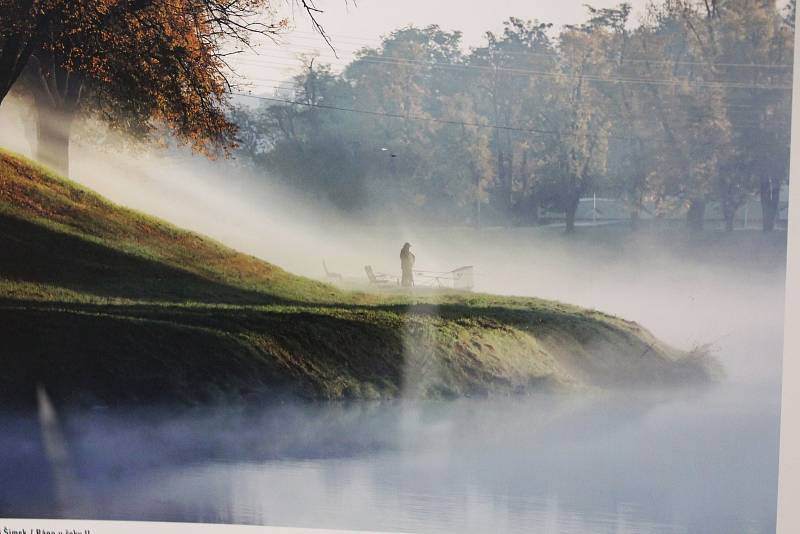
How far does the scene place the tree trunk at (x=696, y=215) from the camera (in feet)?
27.0

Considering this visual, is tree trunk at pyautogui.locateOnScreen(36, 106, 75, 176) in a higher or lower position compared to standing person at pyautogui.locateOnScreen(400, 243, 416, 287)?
higher

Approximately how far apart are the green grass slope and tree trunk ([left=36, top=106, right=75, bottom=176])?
111 mm

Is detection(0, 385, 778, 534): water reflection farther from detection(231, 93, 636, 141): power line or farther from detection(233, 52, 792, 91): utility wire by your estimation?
detection(233, 52, 792, 91): utility wire

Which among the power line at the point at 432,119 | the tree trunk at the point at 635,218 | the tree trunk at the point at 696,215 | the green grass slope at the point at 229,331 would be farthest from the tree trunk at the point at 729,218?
the green grass slope at the point at 229,331

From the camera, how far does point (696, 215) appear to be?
826 centimetres

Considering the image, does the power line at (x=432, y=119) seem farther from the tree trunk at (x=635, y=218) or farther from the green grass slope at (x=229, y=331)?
the green grass slope at (x=229, y=331)

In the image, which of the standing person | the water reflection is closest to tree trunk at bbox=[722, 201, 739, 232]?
the water reflection

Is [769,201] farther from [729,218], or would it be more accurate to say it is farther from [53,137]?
[53,137]

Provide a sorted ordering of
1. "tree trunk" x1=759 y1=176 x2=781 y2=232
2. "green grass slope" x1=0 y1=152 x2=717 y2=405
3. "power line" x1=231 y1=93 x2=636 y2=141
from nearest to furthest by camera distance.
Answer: "tree trunk" x1=759 y1=176 x2=781 y2=232, "power line" x1=231 y1=93 x2=636 y2=141, "green grass slope" x1=0 y1=152 x2=717 y2=405

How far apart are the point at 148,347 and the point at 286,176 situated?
1.65 meters

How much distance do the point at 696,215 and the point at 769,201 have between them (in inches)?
20.8

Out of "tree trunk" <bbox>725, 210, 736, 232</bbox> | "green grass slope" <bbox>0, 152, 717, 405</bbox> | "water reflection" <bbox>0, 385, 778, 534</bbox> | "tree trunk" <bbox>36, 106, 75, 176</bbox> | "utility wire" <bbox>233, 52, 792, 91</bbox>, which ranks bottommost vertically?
"water reflection" <bbox>0, 385, 778, 534</bbox>

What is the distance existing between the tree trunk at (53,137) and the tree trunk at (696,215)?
468 centimetres

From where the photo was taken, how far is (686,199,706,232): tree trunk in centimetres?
822
